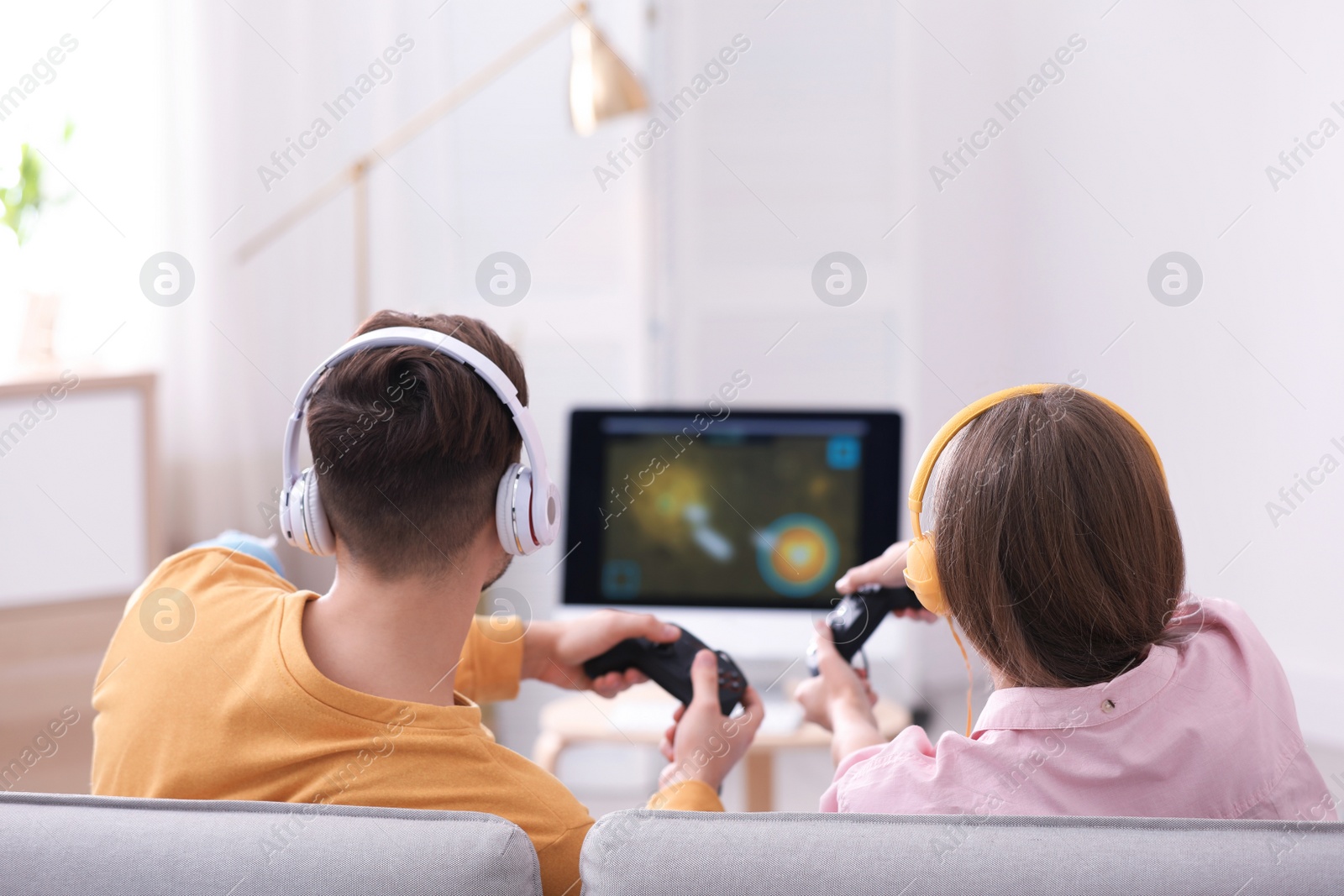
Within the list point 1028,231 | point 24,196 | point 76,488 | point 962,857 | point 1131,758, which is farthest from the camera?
point 1028,231

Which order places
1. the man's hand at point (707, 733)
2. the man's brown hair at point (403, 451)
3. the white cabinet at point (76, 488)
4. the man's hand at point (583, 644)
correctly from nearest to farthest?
the man's brown hair at point (403, 451) → the man's hand at point (707, 733) → the man's hand at point (583, 644) → the white cabinet at point (76, 488)

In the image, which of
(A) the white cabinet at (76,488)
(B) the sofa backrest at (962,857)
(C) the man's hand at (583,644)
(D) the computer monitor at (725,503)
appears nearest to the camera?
(B) the sofa backrest at (962,857)

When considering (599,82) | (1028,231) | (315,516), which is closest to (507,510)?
(315,516)

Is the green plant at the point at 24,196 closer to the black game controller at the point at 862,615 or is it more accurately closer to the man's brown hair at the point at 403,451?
the man's brown hair at the point at 403,451

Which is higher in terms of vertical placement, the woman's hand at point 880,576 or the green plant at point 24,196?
the green plant at point 24,196

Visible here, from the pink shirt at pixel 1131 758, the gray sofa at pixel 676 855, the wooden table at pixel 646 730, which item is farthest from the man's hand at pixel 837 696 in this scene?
the wooden table at pixel 646 730

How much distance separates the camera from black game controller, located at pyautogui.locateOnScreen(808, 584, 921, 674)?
1.26 m

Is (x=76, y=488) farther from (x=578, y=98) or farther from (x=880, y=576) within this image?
(x=880, y=576)

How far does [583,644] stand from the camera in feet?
4.36

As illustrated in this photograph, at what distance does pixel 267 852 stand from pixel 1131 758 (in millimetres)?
668

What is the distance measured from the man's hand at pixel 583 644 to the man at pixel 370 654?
20cm

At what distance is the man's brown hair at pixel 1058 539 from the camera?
896 millimetres

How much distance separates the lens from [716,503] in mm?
1796

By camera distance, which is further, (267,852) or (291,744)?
(291,744)
